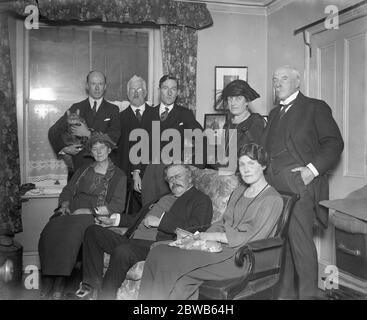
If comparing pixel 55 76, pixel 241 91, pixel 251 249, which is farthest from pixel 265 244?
pixel 55 76

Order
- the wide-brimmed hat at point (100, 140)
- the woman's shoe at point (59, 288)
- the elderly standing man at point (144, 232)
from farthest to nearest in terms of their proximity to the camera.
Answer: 1. the wide-brimmed hat at point (100, 140)
2. the woman's shoe at point (59, 288)
3. the elderly standing man at point (144, 232)

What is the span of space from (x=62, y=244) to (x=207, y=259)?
1190mm

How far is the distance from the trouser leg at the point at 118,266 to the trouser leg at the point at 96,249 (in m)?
0.16

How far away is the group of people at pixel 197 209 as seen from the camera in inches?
97.6

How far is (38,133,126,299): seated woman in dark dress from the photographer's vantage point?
3.11m

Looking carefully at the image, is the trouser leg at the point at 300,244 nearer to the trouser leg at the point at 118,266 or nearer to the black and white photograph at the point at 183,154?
the black and white photograph at the point at 183,154

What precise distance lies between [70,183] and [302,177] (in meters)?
1.76

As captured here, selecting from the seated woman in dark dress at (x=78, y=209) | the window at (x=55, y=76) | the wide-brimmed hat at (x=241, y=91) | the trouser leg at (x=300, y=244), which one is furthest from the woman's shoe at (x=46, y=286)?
the wide-brimmed hat at (x=241, y=91)

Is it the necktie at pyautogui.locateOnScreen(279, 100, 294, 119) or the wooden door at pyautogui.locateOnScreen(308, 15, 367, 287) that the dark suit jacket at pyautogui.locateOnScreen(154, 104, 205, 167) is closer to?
the necktie at pyautogui.locateOnScreen(279, 100, 294, 119)

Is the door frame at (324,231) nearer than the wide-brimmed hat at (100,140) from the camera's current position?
Yes

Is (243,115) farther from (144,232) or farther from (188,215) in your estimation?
(144,232)

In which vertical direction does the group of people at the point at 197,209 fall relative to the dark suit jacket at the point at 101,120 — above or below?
below

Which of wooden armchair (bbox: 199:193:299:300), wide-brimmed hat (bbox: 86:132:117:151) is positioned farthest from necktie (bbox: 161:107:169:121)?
wooden armchair (bbox: 199:193:299:300)
